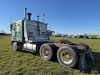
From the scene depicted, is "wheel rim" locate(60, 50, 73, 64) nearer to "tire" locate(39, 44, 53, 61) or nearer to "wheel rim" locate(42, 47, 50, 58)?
"tire" locate(39, 44, 53, 61)

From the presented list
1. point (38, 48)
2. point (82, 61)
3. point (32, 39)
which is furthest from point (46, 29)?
point (82, 61)

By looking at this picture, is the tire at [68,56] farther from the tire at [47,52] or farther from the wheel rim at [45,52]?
the wheel rim at [45,52]

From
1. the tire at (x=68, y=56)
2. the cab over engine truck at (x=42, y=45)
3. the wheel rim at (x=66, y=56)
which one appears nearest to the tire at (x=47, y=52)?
the cab over engine truck at (x=42, y=45)

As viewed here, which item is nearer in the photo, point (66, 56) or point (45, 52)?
point (66, 56)

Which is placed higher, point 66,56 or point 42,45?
point 42,45

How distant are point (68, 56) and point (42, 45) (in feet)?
6.96

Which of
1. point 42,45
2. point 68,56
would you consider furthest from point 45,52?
point 68,56

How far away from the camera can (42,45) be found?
27.7 ft

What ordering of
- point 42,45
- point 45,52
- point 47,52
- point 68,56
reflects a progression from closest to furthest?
point 68,56
point 47,52
point 45,52
point 42,45

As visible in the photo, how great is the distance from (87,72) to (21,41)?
6.15 metres

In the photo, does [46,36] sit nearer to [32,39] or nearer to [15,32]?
[32,39]

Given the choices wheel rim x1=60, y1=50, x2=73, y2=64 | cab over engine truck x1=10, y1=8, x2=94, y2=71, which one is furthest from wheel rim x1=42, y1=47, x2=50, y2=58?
wheel rim x1=60, y1=50, x2=73, y2=64

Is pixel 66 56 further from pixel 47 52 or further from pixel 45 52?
pixel 45 52

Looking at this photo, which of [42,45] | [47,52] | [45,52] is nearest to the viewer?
[47,52]
